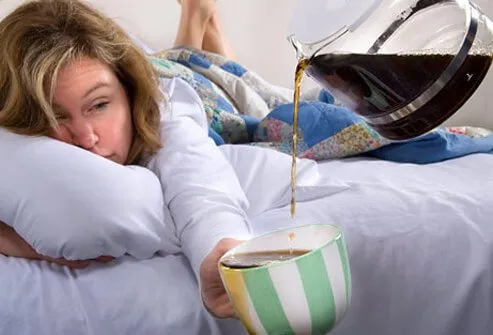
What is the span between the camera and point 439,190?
898 millimetres

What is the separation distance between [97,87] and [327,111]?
1.33 ft

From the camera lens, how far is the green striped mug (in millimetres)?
510

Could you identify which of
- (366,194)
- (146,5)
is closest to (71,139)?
(366,194)

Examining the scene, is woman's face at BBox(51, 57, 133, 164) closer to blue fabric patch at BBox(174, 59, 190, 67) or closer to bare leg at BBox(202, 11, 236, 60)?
blue fabric patch at BBox(174, 59, 190, 67)

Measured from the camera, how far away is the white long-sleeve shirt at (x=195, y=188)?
2.49ft

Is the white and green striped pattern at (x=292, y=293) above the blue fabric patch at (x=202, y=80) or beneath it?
above

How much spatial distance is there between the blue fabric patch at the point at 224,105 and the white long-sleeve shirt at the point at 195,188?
0.25m

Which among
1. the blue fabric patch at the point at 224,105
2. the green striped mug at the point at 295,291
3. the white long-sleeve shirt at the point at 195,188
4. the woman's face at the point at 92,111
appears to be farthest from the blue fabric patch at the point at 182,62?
the green striped mug at the point at 295,291

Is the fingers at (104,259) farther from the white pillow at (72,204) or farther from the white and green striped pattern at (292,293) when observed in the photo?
the white and green striped pattern at (292,293)

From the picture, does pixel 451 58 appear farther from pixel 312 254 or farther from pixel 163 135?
pixel 163 135

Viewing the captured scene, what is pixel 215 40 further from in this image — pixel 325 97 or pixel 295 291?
pixel 295 291

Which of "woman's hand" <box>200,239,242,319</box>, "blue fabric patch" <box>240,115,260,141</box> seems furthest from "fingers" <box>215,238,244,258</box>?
"blue fabric patch" <box>240,115,260,141</box>

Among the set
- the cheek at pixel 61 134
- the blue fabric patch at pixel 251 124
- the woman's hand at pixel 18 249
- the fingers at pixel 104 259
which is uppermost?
the cheek at pixel 61 134

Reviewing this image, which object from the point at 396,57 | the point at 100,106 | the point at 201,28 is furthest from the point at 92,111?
the point at 201,28
